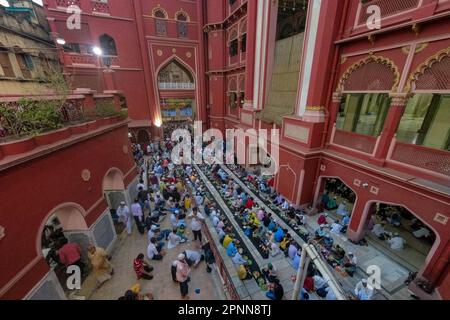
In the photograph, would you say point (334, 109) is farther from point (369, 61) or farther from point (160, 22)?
point (160, 22)

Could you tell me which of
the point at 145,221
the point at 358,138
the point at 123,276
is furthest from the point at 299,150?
the point at 123,276

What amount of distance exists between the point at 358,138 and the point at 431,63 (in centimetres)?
248


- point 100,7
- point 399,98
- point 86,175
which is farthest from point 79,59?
point 399,98

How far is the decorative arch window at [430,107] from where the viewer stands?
435 centimetres

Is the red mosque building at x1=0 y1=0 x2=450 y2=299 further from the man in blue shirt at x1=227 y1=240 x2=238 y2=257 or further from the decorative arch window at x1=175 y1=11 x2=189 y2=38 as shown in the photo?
the man in blue shirt at x1=227 y1=240 x2=238 y2=257

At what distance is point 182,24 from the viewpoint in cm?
1581

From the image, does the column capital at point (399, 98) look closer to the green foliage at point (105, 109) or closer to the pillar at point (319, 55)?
the pillar at point (319, 55)

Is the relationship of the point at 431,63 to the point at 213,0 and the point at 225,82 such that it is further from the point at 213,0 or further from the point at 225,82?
the point at 213,0

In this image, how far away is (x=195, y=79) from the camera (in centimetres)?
1736

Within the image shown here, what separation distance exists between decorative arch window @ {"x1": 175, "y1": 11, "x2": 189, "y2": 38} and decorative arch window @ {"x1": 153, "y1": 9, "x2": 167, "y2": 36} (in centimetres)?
104

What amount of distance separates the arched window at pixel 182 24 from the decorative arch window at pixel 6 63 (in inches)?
434

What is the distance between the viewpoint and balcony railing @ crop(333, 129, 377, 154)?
601 centimetres

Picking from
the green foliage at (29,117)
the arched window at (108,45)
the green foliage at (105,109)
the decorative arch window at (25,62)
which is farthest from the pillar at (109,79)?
the green foliage at (29,117)

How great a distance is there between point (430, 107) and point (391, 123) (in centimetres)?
511
